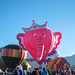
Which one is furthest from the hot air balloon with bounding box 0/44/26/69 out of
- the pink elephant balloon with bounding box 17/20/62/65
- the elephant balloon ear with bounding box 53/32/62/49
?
the elephant balloon ear with bounding box 53/32/62/49

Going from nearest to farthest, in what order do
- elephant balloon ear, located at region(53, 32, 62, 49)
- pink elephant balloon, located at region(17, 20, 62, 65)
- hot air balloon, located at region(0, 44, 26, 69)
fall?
hot air balloon, located at region(0, 44, 26, 69) < pink elephant balloon, located at region(17, 20, 62, 65) < elephant balloon ear, located at region(53, 32, 62, 49)

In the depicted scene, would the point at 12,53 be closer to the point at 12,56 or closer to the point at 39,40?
the point at 12,56

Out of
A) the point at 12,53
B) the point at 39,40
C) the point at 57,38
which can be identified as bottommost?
the point at 12,53

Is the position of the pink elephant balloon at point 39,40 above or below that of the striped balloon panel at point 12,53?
above

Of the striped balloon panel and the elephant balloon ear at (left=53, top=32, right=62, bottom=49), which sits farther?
A: the elephant balloon ear at (left=53, top=32, right=62, bottom=49)

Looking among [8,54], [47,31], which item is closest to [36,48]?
[47,31]

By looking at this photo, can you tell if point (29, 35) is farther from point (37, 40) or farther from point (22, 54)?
point (22, 54)

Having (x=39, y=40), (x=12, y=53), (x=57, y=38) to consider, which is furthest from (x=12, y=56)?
(x=57, y=38)

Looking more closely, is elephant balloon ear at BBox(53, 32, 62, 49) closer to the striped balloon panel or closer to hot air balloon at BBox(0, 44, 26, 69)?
hot air balloon at BBox(0, 44, 26, 69)

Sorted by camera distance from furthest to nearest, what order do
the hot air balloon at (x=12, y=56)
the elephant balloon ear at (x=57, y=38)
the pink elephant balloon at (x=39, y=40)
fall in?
the elephant balloon ear at (x=57, y=38)
the pink elephant balloon at (x=39, y=40)
the hot air balloon at (x=12, y=56)

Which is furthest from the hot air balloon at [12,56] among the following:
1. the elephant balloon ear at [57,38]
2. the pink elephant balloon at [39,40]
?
the elephant balloon ear at [57,38]

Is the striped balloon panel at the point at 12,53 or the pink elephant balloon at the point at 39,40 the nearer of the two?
the striped balloon panel at the point at 12,53

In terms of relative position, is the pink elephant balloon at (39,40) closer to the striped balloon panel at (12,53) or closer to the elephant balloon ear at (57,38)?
the elephant balloon ear at (57,38)

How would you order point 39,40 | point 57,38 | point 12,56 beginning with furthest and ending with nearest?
point 57,38
point 39,40
point 12,56
